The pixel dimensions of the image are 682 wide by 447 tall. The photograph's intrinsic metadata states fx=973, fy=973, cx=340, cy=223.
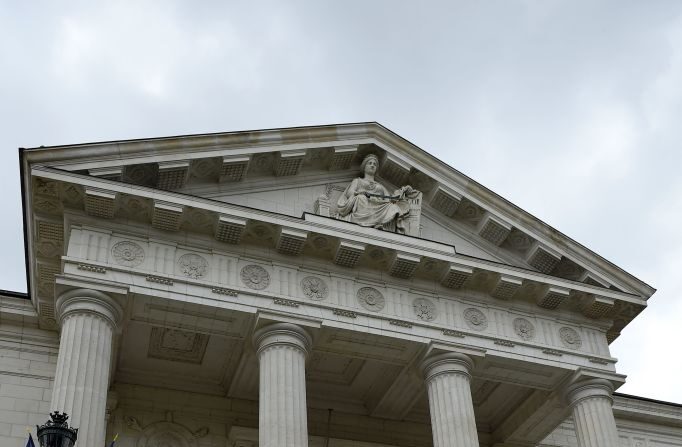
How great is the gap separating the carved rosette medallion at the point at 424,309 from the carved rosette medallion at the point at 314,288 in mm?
2222

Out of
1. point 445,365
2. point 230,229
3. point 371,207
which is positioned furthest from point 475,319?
point 230,229

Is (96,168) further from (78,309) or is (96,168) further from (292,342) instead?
(292,342)

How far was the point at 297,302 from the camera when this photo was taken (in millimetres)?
21219

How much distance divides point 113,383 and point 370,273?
667 cm

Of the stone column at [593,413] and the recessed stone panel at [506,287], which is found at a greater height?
the recessed stone panel at [506,287]

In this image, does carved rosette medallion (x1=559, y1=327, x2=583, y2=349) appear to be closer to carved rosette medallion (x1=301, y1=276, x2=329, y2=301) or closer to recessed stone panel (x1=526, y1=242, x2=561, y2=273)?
recessed stone panel (x1=526, y1=242, x2=561, y2=273)

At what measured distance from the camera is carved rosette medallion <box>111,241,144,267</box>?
20.3 m

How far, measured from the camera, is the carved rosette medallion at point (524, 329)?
23.3 metres

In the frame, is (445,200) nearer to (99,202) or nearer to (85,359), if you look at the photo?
(99,202)

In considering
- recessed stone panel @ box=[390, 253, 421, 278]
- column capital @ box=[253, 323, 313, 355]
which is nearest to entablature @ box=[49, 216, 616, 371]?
recessed stone panel @ box=[390, 253, 421, 278]

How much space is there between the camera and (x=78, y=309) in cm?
1927

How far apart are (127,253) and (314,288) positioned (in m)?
4.18

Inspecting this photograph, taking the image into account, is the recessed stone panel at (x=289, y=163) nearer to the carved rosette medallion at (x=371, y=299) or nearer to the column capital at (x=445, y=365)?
the carved rosette medallion at (x=371, y=299)

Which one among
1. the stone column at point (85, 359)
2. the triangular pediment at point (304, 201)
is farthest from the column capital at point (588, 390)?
the stone column at point (85, 359)
